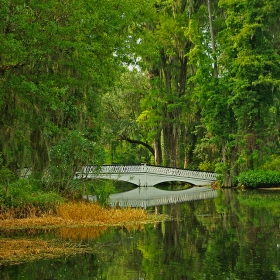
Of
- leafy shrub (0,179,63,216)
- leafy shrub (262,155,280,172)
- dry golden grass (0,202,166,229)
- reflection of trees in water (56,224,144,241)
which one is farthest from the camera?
leafy shrub (262,155,280,172)

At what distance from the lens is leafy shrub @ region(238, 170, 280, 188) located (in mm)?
38219

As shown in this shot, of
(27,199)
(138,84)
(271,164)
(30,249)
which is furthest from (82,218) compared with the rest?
(138,84)

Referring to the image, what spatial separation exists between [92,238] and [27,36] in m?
5.87

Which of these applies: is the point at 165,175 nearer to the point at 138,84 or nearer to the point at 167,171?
A: the point at 167,171

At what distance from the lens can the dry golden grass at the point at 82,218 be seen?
18688 millimetres

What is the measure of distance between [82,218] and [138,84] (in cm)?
2944

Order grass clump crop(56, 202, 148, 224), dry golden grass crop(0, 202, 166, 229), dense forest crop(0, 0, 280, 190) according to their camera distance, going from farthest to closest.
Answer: grass clump crop(56, 202, 148, 224) < dry golden grass crop(0, 202, 166, 229) < dense forest crop(0, 0, 280, 190)

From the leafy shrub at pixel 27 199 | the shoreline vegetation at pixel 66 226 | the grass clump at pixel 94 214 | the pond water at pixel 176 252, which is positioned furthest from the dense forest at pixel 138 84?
the pond water at pixel 176 252

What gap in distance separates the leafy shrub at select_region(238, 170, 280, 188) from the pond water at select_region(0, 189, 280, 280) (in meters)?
16.2

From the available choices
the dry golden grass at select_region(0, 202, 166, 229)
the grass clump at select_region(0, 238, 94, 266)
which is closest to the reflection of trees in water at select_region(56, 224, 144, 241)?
the dry golden grass at select_region(0, 202, 166, 229)

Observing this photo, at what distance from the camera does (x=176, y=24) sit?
4197cm

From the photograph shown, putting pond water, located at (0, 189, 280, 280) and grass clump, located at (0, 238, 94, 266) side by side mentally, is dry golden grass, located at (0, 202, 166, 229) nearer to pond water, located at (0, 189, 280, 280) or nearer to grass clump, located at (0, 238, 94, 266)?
pond water, located at (0, 189, 280, 280)

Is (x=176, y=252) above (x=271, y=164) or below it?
below

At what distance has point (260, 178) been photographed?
125 feet
